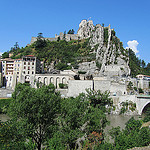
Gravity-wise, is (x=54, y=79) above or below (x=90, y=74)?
below

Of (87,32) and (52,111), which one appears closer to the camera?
(52,111)

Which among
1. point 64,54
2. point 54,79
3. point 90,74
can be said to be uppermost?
point 64,54

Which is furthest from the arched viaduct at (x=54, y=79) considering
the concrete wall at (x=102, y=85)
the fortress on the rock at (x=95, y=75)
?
the concrete wall at (x=102, y=85)

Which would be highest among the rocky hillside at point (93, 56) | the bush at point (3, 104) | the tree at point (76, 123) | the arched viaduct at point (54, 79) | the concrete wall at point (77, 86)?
the rocky hillside at point (93, 56)

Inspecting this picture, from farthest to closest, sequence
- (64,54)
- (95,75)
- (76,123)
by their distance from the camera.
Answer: (64,54)
(95,75)
(76,123)

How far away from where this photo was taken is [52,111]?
1770 cm

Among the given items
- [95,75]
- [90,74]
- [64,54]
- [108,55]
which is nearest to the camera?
[95,75]

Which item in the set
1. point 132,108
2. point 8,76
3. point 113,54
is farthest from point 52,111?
point 113,54

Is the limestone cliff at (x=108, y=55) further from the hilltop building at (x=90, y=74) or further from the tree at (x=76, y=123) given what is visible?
the tree at (x=76, y=123)

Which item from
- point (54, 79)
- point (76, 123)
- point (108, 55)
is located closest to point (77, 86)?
point (54, 79)

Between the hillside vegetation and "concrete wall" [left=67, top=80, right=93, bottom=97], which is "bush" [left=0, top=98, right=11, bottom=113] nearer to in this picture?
"concrete wall" [left=67, top=80, right=93, bottom=97]

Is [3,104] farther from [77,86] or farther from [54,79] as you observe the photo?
[77,86]

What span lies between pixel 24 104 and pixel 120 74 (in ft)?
A: 164

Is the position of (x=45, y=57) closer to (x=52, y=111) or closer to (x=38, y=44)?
(x=38, y=44)
